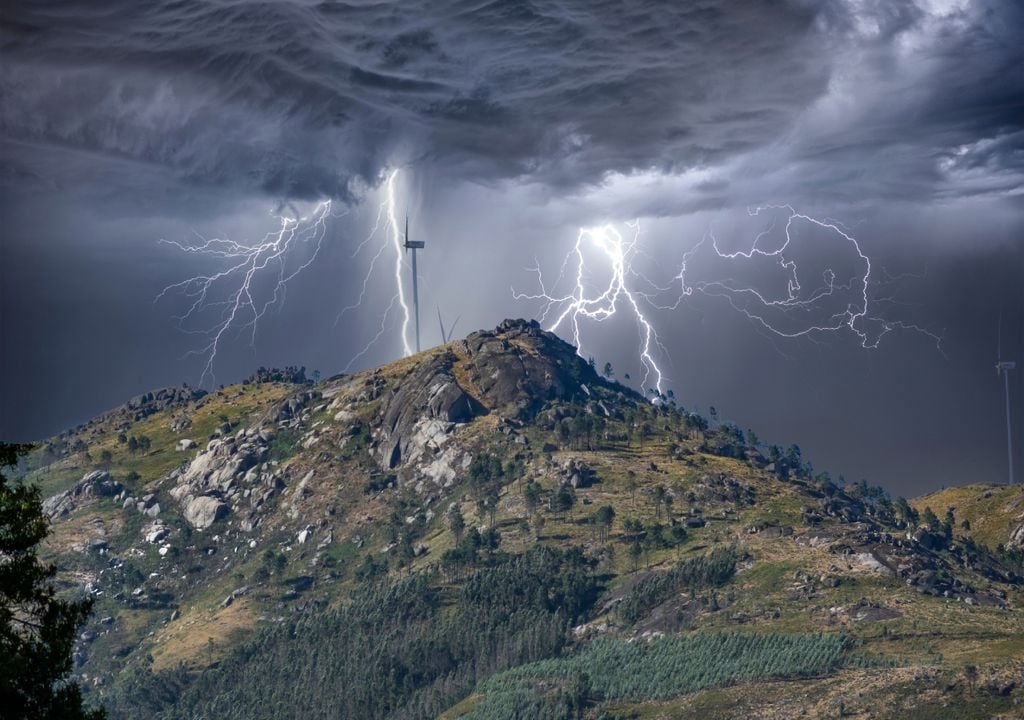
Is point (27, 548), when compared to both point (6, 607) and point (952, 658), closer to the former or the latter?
point (6, 607)

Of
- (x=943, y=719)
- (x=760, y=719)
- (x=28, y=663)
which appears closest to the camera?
(x=28, y=663)

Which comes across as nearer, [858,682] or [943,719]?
[943,719]

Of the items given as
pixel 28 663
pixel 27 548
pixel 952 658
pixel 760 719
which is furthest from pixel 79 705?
pixel 952 658

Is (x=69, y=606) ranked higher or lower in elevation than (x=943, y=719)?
higher

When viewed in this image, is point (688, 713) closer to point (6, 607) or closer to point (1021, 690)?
point (1021, 690)

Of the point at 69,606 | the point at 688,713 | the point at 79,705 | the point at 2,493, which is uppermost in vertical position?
the point at 2,493

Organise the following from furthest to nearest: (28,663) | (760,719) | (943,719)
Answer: (760,719) < (943,719) < (28,663)
